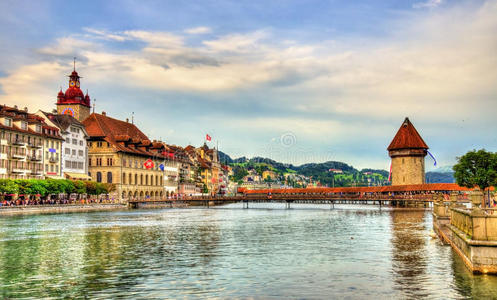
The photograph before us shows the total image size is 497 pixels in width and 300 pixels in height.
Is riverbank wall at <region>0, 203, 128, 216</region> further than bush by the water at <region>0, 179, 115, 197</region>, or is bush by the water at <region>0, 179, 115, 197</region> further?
bush by the water at <region>0, 179, 115, 197</region>

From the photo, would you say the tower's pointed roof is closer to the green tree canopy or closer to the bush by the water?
the green tree canopy

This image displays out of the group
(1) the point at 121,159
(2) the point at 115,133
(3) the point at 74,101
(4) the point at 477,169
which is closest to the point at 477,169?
(4) the point at 477,169

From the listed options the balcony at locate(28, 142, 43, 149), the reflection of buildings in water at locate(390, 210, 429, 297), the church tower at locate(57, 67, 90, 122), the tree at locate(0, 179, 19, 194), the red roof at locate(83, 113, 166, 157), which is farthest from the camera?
the church tower at locate(57, 67, 90, 122)

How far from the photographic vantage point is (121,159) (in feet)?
377

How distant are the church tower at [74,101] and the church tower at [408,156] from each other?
73.5 m

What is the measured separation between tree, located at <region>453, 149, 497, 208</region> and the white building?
2653 inches

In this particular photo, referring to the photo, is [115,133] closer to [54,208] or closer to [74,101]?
[74,101]

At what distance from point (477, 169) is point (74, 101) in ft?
302

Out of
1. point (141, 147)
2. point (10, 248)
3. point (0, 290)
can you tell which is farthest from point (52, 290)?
point (141, 147)

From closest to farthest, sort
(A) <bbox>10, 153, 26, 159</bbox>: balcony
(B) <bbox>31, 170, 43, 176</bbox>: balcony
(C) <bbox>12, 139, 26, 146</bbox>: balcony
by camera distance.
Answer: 1. (A) <bbox>10, 153, 26, 159</bbox>: balcony
2. (C) <bbox>12, 139, 26, 146</bbox>: balcony
3. (B) <bbox>31, 170, 43, 176</bbox>: balcony

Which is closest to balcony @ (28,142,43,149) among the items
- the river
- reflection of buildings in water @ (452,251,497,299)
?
the river

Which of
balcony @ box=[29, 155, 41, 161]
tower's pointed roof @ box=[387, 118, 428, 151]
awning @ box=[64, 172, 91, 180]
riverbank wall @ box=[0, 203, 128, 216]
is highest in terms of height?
tower's pointed roof @ box=[387, 118, 428, 151]

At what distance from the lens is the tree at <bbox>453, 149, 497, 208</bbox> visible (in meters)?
72.8

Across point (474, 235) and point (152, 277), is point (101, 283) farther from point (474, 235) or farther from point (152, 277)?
point (474, 235)
